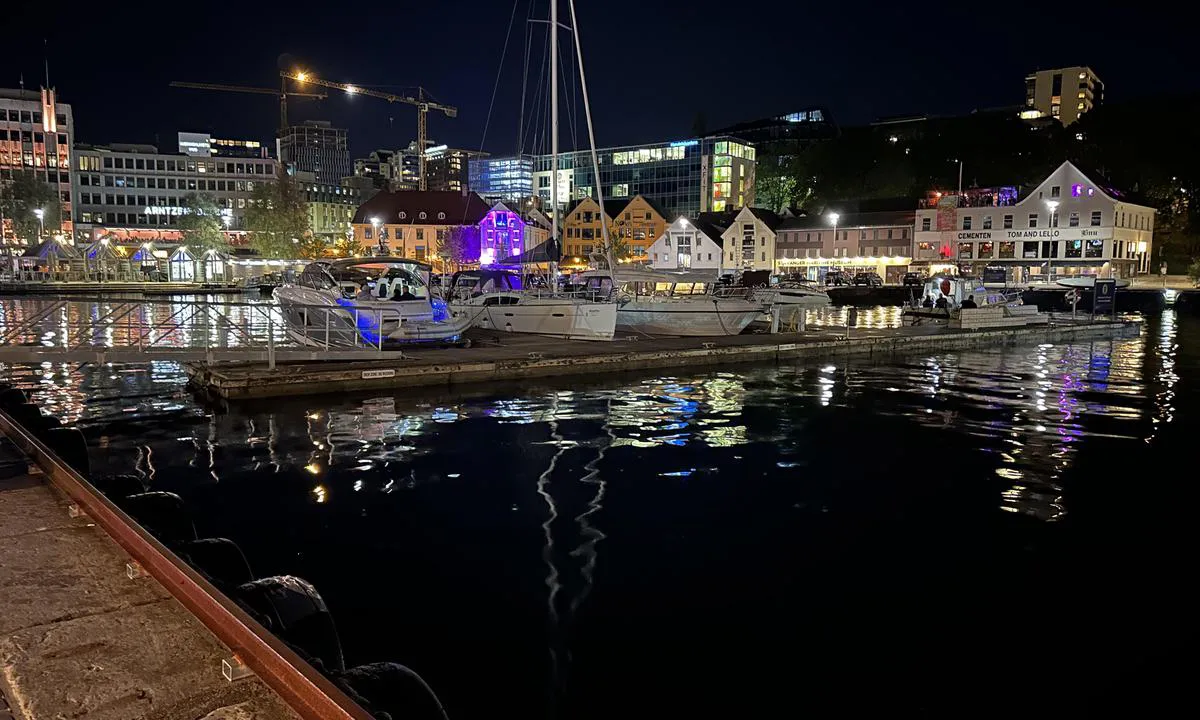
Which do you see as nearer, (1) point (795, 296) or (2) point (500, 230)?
(1) point (795, 296)

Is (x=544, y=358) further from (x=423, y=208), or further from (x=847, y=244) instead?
(x=423, y=208)

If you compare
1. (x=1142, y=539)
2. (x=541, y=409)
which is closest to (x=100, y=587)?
(x=1142, y=539)

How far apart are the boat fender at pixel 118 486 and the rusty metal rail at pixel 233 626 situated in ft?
Result: 3.79

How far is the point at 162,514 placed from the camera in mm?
7410

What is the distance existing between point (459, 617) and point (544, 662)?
119cm

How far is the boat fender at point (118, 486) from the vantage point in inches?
308

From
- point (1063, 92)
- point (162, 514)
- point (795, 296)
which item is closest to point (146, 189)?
point (795, 296)

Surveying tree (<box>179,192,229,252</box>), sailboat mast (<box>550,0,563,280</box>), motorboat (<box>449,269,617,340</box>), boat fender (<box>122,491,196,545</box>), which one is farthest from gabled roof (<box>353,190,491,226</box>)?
boat fender (<box>122,491,196,545</box>)

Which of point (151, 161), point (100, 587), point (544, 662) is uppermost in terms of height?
point (151, 161)

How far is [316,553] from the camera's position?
9.02m

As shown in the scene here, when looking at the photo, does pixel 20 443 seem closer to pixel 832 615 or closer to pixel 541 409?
pixel 832 615

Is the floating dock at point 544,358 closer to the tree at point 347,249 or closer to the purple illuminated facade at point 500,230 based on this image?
the purple illuminated facade at point 500,230

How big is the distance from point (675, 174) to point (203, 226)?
68348mm

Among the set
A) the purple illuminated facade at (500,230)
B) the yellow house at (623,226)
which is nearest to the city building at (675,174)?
the yellow house at (623,226)
